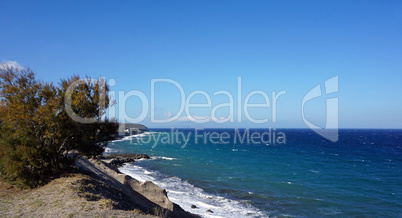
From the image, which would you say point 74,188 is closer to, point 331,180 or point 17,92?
point 17,92

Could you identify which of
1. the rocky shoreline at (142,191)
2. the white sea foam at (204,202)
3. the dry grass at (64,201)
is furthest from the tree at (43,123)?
the white sea foam at (204,202)

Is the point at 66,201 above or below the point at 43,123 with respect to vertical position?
below

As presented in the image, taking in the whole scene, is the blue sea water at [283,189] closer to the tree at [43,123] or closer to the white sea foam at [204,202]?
the white sea foam at [204,202]

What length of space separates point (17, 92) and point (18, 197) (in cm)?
630

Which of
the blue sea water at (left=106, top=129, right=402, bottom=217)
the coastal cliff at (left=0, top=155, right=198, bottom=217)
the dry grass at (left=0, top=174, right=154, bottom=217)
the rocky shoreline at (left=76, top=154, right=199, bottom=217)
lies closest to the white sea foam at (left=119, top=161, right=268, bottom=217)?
the blue sea water at (left=106, top=129, right=402, bottom=217)

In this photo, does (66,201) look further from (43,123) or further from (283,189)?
(283,189)

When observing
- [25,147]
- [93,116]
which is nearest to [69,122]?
[93,116]

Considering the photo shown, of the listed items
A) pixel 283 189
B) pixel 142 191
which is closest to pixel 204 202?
pixel 142 191

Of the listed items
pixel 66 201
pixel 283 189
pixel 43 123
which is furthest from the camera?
pixel 283 189

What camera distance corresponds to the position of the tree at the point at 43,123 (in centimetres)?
1552

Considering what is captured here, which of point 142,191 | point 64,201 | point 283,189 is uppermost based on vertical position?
point 64,201

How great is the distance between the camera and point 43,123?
53.6 ft

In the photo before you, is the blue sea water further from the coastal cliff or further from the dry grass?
the dry grass

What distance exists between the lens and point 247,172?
43031 millimetres
